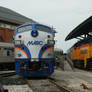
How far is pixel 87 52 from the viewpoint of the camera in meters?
18.6

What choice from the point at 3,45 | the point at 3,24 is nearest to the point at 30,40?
the point at 3,45

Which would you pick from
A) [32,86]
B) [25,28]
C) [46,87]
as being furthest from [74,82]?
[25,28]

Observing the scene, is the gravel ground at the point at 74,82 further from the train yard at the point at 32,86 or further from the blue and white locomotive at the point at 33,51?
the blue and white locomotive at the point at 33,51

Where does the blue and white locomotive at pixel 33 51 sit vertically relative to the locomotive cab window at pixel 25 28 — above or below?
below

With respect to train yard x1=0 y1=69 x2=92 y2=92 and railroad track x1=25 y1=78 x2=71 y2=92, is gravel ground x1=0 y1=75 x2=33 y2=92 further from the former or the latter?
railroad track x1=25 y1=78 x2=71 y2=92

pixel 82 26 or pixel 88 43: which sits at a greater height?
pixel 82 26

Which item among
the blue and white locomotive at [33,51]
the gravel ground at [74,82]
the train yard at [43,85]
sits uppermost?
the blue and white locomotive at [33,51]

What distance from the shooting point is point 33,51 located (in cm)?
1024

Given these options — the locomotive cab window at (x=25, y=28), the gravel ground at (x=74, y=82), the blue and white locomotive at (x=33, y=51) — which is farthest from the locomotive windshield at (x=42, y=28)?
the gravel ground at (x=74, y=82)

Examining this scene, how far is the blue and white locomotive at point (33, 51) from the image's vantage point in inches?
402

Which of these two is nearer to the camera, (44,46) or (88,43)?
(44,46)

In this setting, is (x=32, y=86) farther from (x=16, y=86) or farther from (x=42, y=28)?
(x=42, y=28)

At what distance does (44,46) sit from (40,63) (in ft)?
3.70

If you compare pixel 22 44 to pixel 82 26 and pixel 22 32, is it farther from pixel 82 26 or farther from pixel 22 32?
pixel 82 26
